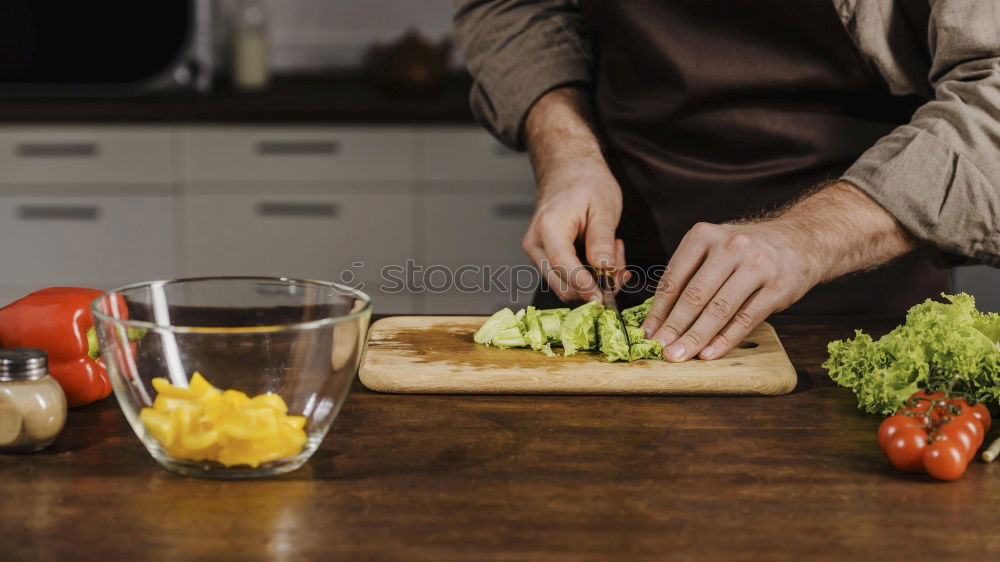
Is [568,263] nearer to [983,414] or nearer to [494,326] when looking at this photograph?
[494,326]

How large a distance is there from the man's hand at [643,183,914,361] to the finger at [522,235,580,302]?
0.18 meters

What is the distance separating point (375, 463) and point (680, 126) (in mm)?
884

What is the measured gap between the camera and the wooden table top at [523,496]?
717 millimetres

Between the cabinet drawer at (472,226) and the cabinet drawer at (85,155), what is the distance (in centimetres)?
70

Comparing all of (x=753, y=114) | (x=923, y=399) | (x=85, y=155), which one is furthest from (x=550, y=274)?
(x=85, y=155)

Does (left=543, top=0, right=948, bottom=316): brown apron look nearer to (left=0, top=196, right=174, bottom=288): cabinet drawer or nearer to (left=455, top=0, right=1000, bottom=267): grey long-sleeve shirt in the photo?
(left=455, top=0, right=1000, bottom=267): grey long-sleeve shirt

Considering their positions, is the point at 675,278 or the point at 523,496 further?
the point at 675,278

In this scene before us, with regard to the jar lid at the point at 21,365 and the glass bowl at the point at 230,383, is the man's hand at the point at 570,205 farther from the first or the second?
the jar lid at the point at 21,365

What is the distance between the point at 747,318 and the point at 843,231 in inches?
6.5

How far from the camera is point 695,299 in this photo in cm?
121

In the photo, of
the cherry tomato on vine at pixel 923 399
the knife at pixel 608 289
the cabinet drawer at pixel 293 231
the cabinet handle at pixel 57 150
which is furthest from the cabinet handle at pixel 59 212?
the cherry tomato on vine at pixel 923 399

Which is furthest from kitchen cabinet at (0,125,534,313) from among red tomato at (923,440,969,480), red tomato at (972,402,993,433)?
red tomato at (923,440,969,480)

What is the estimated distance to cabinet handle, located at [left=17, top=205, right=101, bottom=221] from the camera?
9.48 ft

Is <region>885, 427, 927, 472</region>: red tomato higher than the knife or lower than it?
higher
